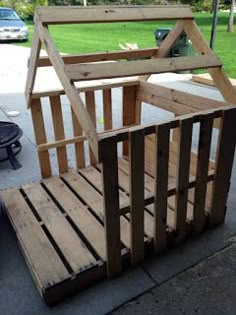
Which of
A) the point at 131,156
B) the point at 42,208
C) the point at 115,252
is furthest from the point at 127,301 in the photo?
the point at 42,208

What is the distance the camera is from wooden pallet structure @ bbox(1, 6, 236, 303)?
1.68m

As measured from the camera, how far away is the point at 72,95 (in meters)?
1.69

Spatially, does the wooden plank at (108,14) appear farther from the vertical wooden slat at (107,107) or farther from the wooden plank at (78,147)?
the wooden plank at (78,147)

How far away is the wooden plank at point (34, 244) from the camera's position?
1754mm

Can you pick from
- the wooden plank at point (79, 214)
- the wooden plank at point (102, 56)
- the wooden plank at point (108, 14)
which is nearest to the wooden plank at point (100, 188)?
the wooden plank at point (79, 214)

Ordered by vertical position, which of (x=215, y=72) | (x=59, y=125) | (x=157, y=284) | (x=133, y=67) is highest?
(x=133, y=67)

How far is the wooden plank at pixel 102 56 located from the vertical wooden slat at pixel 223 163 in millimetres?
1190

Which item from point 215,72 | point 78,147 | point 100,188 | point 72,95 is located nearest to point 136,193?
point 72,95

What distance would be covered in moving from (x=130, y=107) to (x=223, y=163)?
1.25 m

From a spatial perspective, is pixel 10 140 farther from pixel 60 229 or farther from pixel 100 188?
pixel 60 229

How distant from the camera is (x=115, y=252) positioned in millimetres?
1824

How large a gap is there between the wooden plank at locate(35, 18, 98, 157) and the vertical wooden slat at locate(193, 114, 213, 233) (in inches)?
26.2

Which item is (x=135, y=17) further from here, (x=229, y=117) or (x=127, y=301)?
(x=127, y=301)

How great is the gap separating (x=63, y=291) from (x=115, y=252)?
355 mm
